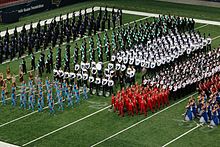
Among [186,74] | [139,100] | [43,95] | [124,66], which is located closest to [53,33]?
[124,66]

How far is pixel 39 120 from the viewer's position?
90.4ft

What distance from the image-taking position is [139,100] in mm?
27500

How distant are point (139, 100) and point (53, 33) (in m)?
11.2

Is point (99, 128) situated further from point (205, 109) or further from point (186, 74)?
point (186, 74)

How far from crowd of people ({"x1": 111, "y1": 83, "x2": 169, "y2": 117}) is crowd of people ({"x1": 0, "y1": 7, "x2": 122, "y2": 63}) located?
906 centimetres

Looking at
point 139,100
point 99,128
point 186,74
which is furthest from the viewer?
point 186,74

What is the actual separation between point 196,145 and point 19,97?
8648 mm

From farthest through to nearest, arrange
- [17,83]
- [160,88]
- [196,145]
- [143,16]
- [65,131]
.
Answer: [143,16], [17,83], [160,88], [65,131], [196,145]

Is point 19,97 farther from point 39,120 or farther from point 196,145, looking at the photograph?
point 196,145

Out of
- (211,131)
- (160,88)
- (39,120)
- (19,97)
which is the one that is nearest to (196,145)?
(211,131)

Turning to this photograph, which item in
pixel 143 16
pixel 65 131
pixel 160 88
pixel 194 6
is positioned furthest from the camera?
pixel 194 6

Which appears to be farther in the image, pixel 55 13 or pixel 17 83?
pixel 55 13

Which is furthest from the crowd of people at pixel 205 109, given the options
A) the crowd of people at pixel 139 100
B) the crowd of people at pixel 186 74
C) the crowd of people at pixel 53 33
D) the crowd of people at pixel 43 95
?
Result: the crowd of people at pixel 53 33

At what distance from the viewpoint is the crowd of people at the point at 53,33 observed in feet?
117
